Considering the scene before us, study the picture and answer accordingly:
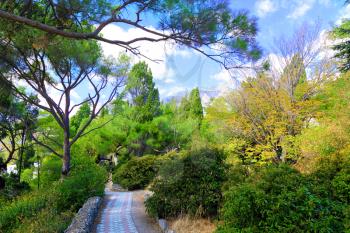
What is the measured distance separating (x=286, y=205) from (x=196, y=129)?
23.4 meters

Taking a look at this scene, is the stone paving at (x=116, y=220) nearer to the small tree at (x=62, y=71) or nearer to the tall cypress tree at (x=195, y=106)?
the small tree at (x=62, y=71)

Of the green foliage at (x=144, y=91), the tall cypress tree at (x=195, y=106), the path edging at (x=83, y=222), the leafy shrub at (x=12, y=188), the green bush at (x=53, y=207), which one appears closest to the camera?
the path edging at (x=83, y=222)

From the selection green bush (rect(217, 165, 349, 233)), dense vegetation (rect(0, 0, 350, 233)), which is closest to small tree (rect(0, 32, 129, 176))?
dense vegetation (rect(0, 0, 350, 233))

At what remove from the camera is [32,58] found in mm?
13477

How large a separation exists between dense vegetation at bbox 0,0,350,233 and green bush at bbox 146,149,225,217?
3 centimetres

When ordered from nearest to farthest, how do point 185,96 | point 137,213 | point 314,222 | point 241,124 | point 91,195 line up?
point 314,222 → point 137,213 → point 91,195 → point 241,124 → point 185,96

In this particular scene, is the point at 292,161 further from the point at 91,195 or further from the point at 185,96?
the point at 185,96

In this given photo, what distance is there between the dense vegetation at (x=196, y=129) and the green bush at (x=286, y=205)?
2cm

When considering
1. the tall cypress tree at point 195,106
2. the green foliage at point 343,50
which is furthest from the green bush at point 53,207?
the tall cypress tree at point 195,106

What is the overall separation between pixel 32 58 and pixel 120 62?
4.80 meters

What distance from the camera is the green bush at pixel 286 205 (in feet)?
15.1

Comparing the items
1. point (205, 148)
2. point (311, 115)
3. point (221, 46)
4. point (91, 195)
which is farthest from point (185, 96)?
point (221, 46)

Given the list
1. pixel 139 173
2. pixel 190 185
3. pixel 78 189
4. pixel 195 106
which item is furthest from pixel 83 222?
pixel 195 106

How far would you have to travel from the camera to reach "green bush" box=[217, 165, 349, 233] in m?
4.61
